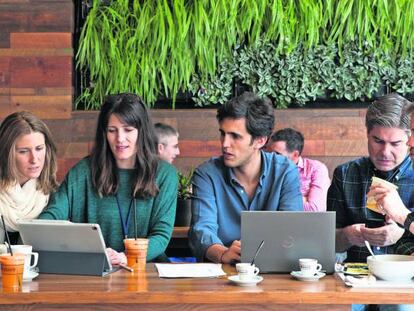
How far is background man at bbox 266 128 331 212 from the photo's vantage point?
5.50 m

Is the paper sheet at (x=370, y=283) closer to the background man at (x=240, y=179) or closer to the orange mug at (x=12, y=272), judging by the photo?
the background man at (x=240, y=179)

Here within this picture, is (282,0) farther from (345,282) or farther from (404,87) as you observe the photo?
(345,282)

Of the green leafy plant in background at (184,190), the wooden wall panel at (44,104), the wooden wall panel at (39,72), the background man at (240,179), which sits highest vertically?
the wooden wall panel at (39,72)

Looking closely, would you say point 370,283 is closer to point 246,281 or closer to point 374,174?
point 246,281

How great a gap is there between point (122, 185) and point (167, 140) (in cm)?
186

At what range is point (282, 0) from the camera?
5.92 m

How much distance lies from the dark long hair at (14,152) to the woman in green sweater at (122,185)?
0.14 m

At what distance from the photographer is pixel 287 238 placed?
2953 mm

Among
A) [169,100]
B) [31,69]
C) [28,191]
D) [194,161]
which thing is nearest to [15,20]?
[31,69]

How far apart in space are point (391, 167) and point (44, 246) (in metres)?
1.54

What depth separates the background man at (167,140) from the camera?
5.45 m

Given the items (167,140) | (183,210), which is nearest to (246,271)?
(183,210)

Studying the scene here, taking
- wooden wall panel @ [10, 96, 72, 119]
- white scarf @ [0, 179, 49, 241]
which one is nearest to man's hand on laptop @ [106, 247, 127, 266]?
white scarf @ [0, 179, 49, 241]

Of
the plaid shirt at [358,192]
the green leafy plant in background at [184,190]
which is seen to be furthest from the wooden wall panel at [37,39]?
the plaid shirt at [358,192]
